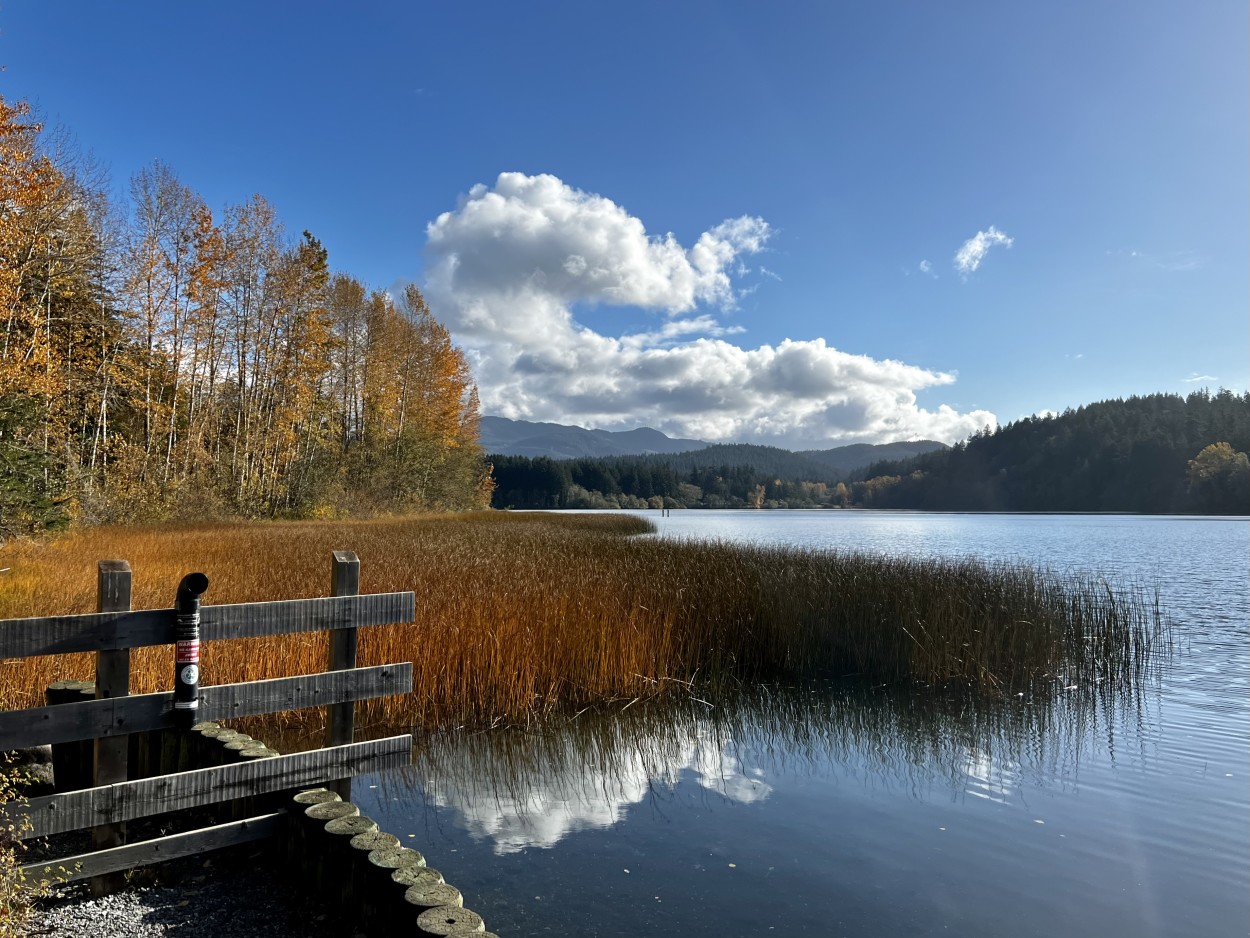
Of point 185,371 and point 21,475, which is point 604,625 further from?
point 185,371

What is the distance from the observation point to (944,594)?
10.2 m

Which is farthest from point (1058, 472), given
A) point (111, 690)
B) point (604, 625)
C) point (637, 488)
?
point (111, 690)

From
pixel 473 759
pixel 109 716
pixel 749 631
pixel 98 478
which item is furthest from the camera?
pixel 98 478

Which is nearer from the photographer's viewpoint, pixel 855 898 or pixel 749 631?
pixel 855 898

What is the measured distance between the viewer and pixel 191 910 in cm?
325

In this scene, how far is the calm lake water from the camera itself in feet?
12.6

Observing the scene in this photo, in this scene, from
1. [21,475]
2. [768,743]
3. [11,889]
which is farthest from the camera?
[21,475]

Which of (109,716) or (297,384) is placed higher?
(297,384)

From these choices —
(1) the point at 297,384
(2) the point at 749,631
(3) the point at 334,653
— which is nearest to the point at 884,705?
(2) the point at 749,631

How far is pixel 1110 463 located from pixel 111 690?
109 meters

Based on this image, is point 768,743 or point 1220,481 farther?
point 1220,481

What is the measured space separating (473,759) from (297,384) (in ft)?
77.1

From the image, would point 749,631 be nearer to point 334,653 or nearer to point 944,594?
point 944,594

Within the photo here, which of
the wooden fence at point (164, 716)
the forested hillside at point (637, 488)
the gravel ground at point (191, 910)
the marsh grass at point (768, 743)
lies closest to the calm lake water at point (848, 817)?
the marsh grass at point (768, 743)
